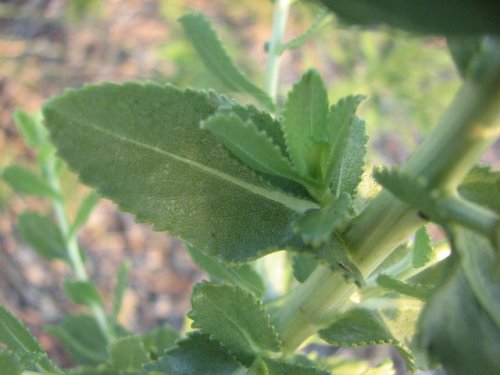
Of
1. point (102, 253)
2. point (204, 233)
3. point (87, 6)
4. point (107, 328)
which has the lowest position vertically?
point (204, 233)

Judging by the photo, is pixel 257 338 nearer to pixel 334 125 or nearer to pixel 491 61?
pixel 334 125

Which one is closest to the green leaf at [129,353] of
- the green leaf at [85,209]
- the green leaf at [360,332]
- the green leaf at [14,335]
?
the green leaf at [14,335]

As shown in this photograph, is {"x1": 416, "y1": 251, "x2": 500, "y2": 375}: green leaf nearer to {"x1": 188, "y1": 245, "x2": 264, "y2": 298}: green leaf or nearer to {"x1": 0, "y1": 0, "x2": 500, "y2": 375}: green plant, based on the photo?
{"x1": 0, "y1": 0, "x2": 500, "y2": 375}: green plant

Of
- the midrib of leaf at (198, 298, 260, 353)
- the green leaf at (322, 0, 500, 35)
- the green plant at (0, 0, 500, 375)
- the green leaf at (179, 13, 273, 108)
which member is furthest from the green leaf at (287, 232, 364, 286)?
the green leaf at (179, 13, 273, 108)

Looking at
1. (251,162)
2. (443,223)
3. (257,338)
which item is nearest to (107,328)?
(257,338)

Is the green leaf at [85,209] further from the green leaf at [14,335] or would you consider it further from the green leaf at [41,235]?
the green leaf at [14,335]
